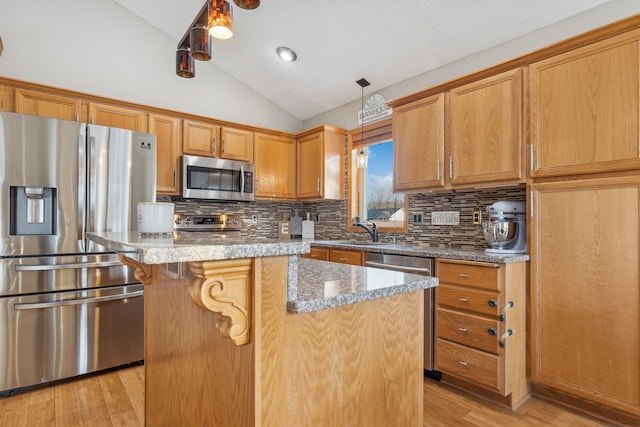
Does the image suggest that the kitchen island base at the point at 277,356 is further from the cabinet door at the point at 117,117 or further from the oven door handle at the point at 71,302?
the cabinet door at the point at 117,117

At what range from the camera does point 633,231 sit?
1.82m

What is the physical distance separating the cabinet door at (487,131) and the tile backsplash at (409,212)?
0.98 feet

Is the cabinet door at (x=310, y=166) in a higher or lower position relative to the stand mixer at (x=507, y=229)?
higher

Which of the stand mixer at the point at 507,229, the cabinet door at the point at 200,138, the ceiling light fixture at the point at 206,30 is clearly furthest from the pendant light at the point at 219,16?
the cabinet door at the point at 200,138

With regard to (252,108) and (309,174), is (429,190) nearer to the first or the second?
(309,174)

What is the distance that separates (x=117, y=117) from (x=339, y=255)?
2327 millimetres

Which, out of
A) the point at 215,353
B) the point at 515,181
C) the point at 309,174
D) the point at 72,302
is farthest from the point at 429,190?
the point at 72,302

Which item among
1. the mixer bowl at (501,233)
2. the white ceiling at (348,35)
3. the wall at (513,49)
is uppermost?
the white ceiling at (348,35)

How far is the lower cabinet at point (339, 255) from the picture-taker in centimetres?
309

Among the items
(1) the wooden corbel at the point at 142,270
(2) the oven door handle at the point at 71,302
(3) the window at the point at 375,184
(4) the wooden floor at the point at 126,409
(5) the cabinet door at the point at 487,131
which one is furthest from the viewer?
(3) the window at the point at 375,184

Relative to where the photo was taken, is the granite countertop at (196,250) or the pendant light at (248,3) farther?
the pendant light at (248,3)

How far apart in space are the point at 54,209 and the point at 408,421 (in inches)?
102

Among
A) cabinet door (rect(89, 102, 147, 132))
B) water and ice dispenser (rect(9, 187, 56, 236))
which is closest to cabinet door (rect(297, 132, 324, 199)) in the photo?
cabinet door (rect(89, 102, 147, 132))

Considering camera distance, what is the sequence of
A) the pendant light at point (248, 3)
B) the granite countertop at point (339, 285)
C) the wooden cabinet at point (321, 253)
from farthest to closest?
the wooden cabinet at point (321, 253) → the pendant light at point (248, 3) → the granite countertop at point (339, 285)
